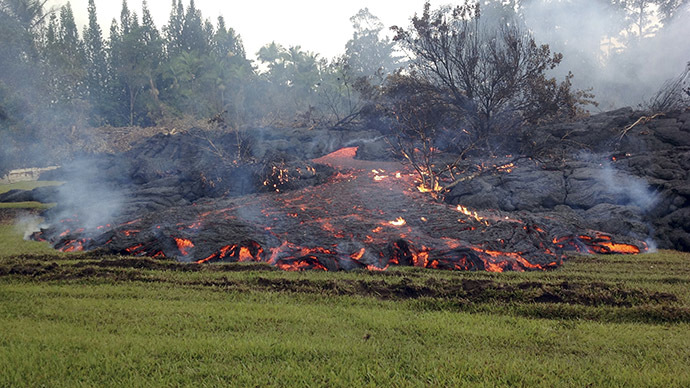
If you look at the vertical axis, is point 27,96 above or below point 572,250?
above

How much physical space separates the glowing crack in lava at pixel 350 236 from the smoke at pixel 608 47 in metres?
34.3

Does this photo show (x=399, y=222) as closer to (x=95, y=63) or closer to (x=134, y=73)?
(x=134, y=73)

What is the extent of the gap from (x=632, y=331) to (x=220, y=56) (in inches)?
2195

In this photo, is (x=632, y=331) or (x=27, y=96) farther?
(x=27, y=96)

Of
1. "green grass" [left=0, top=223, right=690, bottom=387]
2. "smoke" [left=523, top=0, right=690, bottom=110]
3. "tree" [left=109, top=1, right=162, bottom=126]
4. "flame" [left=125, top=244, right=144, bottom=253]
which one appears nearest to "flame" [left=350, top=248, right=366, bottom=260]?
"green grass" [left=0, top=223, right=690, bottom=387]

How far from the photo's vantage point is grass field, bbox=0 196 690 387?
3.80 m

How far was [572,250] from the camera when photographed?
30.4 feet

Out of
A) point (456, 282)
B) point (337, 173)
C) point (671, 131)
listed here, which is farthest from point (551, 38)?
point (456, 282)

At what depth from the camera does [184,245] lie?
29.1 feet

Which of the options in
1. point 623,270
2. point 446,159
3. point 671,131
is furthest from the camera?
point 446,159

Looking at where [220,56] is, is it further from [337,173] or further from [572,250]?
[572,250]

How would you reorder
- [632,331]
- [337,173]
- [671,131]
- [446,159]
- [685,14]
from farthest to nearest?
1. [685,14]
2. [446,159]
3. [337,173]
4. [671,131]
5. [632,331]

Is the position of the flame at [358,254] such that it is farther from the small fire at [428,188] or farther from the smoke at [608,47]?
the smoke at [608,47]

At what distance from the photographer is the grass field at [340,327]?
3.80 metres
